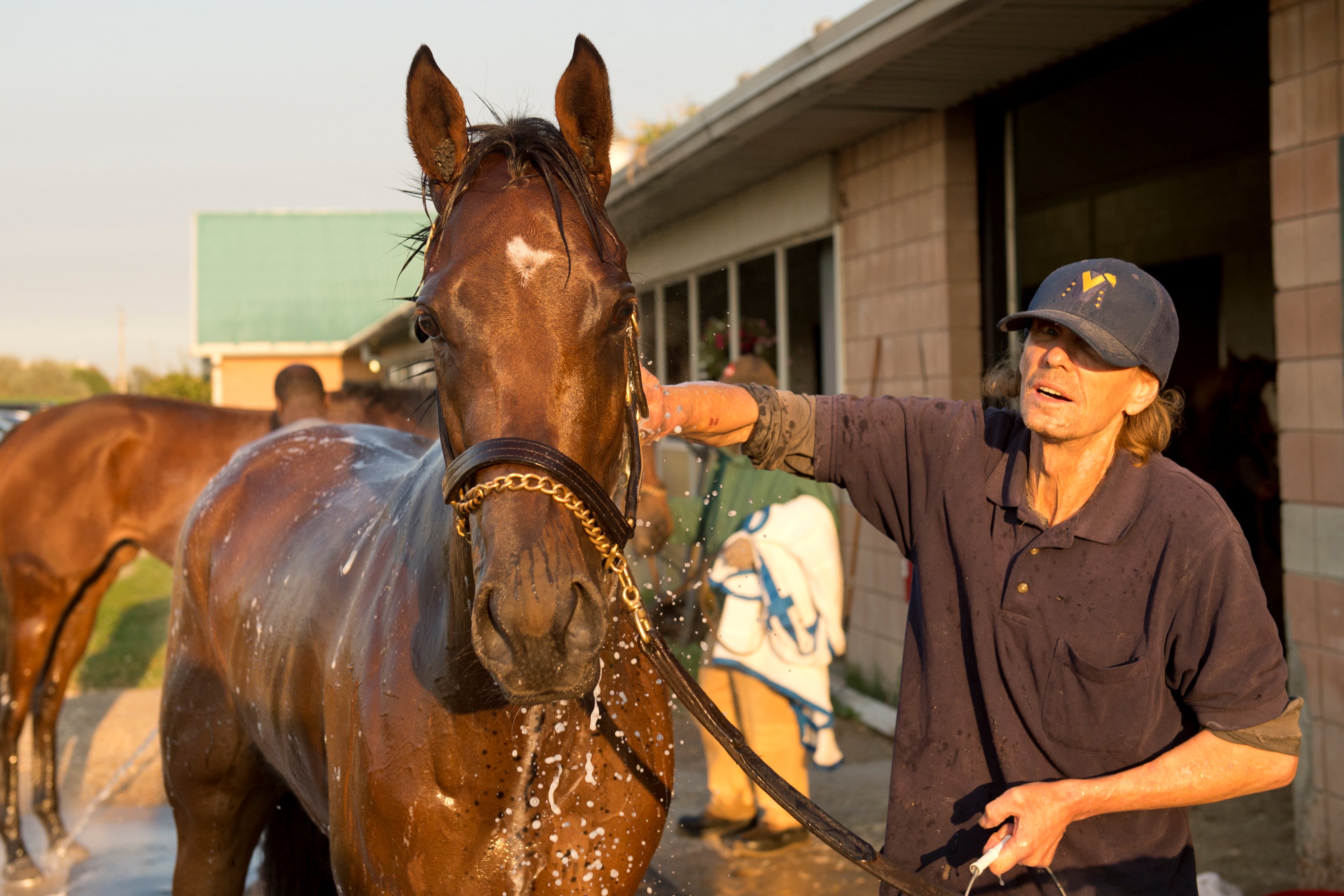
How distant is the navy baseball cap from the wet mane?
755mm

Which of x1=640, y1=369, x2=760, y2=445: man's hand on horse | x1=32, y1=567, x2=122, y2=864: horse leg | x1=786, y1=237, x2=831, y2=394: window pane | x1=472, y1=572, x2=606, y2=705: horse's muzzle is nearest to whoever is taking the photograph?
x1=472, y1=572, x2=606, y2=705: horse's muzzle

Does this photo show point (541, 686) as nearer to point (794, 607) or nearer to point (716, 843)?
point (794, 607)

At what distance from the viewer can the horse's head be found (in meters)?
1.57

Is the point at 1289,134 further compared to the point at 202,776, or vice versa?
the point at 1289,134

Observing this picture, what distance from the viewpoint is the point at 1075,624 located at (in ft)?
6.49

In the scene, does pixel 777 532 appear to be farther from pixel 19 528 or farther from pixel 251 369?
pixel 251 369

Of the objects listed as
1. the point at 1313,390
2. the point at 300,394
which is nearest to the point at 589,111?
the point at 1313,390

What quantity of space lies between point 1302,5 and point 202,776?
177 inches

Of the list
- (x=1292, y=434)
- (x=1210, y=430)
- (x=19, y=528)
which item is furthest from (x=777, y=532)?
(x=19, y=528)

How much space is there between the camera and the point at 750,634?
16.8 ft

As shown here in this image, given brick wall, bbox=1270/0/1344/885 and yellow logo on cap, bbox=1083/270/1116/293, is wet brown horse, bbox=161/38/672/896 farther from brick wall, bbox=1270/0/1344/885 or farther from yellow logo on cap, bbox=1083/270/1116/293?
brick wall, bbox=1270/0/1344/885

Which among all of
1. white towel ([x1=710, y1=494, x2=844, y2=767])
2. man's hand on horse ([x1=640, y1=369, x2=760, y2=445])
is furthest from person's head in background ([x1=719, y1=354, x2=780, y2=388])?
man's hand on horse ([x1=640, y1=369, x2=760, y2=445])

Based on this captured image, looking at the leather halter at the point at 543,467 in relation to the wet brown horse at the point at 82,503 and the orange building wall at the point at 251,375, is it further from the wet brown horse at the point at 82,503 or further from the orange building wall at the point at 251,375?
the orange building wall at the point at 251,375

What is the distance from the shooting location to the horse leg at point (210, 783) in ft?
11.0
